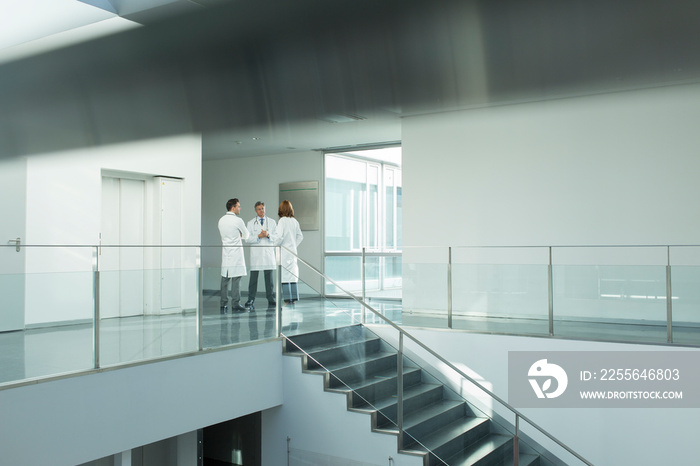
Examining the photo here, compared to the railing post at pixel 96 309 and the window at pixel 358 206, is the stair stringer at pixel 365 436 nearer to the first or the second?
the railing post at pixel 96 309

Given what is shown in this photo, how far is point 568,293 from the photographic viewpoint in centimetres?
667

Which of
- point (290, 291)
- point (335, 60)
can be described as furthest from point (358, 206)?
point (335, 60)

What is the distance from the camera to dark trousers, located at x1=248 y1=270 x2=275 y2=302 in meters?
6.38

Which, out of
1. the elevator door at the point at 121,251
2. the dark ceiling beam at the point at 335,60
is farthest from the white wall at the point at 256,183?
the dark ceiling beam at the point at 335,60

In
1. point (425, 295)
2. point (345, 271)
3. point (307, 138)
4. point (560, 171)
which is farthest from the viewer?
point (345, 271)

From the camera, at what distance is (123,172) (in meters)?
8.14

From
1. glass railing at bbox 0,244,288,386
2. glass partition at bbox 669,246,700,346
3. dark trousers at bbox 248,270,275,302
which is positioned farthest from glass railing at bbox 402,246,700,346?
glass railing at bbox 0,244,288,386

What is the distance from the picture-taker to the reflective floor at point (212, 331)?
445 centimetres

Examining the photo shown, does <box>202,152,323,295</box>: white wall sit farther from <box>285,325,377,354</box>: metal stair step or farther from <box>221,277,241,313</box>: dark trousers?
<box>221,277,241,313</box>: dark trousers

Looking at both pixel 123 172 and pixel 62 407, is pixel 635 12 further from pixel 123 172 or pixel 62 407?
pixel 123 172

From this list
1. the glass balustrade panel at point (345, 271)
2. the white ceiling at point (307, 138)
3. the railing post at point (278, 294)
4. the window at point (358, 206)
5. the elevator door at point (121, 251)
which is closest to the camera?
the elevator door at point (121, 251)

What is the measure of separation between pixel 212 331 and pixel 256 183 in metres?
6.54

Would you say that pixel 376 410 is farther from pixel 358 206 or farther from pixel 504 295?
pixel 358 206

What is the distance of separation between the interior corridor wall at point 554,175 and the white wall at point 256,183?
2484 mm
